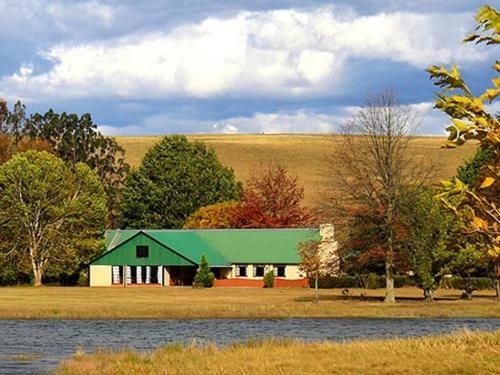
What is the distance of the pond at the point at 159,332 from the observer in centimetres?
3544

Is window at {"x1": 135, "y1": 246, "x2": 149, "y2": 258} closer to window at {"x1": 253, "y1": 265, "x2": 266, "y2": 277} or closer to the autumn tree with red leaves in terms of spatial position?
window at {"x1": 253, "y1": 265, "x2": 266, "y2": 277}

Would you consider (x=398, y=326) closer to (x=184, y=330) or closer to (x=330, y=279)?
(x=184, y=330)

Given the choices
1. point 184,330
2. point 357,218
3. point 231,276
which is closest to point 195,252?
point 231,276

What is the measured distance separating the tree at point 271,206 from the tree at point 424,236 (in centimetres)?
4165

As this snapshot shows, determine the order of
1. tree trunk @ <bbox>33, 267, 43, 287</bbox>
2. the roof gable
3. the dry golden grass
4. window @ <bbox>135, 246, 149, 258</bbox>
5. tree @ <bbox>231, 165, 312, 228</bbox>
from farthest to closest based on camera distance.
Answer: tree @ <bbox>231, 165, 312, 228</bbox> → window @ <bbox>135, 246, 149, 258</bbox> → the roof gable → tree trunk @ <bbox>33, 267, 43, 287</bbox> → the dry golden grass

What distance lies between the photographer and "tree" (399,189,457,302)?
63.4m

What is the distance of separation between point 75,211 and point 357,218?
3638 centimetres

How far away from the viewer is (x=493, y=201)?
11.6 m

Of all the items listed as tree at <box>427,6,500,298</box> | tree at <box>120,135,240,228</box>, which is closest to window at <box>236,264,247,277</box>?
tree at <box>120,135,240,228</box>

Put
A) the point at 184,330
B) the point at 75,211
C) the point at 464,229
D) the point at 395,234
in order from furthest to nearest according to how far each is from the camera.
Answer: the point at 75,211
the point at 395,234
the point at 184,330
the point at 464,229

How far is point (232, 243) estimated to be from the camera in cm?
9644

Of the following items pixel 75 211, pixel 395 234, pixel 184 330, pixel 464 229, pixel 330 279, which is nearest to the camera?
pixel 464 229

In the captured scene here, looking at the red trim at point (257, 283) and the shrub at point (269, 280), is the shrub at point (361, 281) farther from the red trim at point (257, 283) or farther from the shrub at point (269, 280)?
the shrub at point (269, 280)

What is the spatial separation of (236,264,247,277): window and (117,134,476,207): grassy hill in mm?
45258
